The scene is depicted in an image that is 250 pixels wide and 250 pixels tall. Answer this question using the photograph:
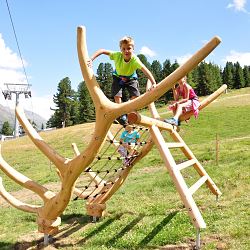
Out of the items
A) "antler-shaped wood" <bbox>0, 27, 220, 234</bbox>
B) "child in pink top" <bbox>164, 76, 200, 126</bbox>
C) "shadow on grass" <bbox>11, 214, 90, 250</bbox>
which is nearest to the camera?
"antler-shaped wood" <bbox>0, 27, 220, 234</bbox>

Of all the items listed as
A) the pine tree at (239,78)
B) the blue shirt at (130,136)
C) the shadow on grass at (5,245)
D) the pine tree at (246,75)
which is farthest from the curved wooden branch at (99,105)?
the pine tree at (246,75)

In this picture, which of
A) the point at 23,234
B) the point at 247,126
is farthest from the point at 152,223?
the point at 247,126

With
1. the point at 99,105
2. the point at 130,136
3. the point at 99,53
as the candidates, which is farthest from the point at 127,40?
the point at 130,136

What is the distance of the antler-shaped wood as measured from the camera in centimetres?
411

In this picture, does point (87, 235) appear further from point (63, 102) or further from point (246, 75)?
point (246, 75)

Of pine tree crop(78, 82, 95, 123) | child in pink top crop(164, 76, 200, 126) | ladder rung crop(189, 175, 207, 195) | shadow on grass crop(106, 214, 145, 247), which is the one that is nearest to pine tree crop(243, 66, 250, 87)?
pine tree crop(78, 82, 95, 123)

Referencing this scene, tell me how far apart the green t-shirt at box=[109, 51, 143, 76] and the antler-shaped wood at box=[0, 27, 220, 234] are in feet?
4.04

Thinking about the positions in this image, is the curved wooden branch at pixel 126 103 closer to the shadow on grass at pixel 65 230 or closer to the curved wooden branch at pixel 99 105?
the curved wooden branch at pixel 99 105

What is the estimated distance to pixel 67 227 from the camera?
6836 millimetres

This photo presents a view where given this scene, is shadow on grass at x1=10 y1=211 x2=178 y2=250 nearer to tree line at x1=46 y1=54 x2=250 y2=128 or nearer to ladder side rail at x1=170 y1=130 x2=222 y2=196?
ladder side rail at x1=170 y1=130 x2=222 y2=196

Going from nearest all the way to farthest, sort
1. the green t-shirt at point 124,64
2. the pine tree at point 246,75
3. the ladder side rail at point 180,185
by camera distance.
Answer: the ladder side rail at point 180,185, the green t-shirt at point 124,64, the pine tree at point 246,75

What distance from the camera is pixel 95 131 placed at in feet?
16.2

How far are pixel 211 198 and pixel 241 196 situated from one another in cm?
59

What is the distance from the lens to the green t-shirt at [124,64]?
19.7 feet
